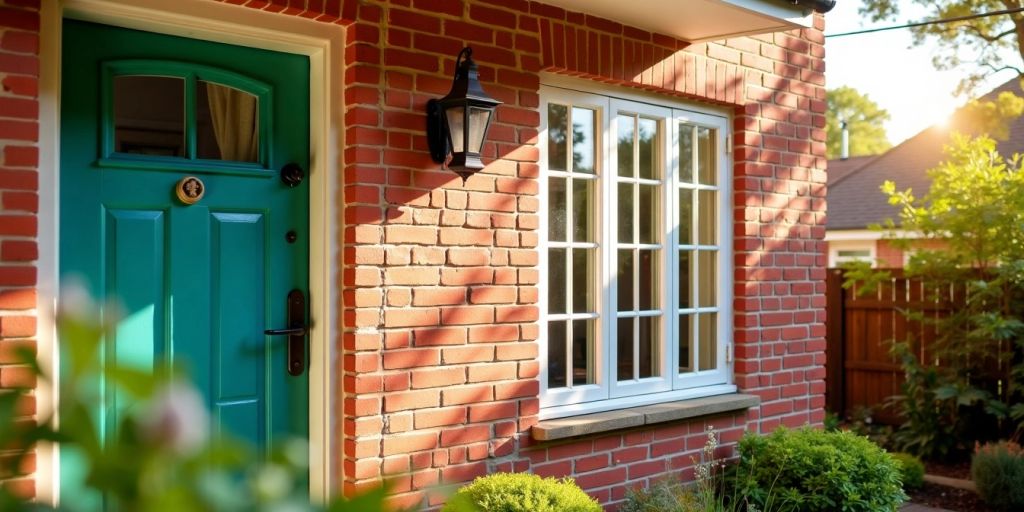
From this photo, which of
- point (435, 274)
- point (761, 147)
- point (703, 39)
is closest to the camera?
point (435, 274)

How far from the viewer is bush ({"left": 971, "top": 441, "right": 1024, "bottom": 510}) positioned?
6.13 m

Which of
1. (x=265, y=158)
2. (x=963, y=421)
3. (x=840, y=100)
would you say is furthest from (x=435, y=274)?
(x=840, y=100)

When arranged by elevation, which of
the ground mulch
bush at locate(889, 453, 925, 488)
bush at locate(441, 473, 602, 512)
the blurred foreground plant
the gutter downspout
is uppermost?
the gutter downspout

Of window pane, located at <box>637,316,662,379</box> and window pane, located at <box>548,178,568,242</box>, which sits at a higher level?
window pane, located at <box>548,178,568,242</box>

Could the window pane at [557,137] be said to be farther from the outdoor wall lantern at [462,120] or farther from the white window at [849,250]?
the white window at [849,250]

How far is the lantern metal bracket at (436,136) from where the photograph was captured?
13.0 ft

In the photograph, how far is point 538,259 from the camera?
4430 millimetres

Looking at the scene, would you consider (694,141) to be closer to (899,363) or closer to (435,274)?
(435,274)

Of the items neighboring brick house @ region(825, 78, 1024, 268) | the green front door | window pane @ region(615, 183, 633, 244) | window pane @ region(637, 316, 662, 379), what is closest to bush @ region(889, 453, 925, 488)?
window pane @ region(637, 316, 662, 379)

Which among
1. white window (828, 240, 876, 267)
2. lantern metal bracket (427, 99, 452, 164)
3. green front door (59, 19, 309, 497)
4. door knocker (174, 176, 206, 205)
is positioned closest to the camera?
green front door (59, 19, 309, 497)

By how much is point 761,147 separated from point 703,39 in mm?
856

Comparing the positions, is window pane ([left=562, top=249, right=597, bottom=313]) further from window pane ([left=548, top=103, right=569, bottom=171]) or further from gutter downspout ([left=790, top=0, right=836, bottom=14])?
gutter downspout ([left=790, top=0, right=836, bottom=14])

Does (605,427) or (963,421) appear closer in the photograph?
(605,427)

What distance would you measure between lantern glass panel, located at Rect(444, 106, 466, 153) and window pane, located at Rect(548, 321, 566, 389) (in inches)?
45.0
